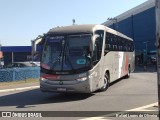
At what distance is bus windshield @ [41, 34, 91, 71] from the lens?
49.0ft

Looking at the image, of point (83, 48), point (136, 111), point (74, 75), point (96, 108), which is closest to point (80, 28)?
point (83, 48)

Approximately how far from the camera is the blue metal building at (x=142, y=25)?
227 ft

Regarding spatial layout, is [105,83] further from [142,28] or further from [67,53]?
[142,28]

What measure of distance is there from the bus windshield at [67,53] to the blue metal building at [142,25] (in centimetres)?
5336

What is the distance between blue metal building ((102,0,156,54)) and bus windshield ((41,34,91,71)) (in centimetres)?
5336

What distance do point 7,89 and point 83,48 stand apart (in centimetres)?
785

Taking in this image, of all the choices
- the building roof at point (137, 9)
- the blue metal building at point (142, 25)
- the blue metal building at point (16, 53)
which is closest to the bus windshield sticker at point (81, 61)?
the blue metal building at point (142, 25)

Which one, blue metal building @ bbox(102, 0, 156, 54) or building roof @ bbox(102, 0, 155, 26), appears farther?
building roof @ bbox(102, 0, 155, 26)

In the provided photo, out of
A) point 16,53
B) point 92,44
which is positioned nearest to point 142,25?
point 16,53

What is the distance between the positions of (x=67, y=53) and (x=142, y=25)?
6051cm

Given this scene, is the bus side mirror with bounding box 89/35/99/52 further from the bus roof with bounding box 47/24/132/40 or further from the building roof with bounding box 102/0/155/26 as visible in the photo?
the building roof with bounding box 102/0/155/26

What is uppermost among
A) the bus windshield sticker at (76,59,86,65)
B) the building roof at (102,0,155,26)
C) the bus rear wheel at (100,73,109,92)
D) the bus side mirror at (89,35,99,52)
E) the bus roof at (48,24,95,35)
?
the building roof at (102,0,155,26)

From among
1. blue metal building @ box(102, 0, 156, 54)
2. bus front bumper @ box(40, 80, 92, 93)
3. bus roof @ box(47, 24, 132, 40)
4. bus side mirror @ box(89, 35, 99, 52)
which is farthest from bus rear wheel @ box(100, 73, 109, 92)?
blue metal building @ box(102, 0, 156, 54)

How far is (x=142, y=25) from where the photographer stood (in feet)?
241
